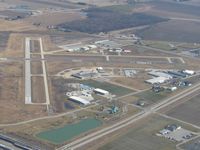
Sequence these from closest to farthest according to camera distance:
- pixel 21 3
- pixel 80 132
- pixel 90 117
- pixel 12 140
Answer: pixel 12 140 → pixel 80 132 → pixel 90 117 → pixel 21 3

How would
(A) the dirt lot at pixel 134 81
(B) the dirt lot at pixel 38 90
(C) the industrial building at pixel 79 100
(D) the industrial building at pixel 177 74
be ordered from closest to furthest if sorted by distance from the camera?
(C) the industrial building at pixel 79 100
(B) the dirt lot at pixel 38 90
(A) the dirt lot at pixel 134 81
(D) the industrial building at pixel 177 74

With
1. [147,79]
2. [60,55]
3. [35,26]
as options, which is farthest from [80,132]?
[35,26]

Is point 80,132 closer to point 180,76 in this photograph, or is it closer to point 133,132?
point 133,132

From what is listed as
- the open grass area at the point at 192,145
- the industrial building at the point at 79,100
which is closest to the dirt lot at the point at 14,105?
the industrial building at the point at 79,100

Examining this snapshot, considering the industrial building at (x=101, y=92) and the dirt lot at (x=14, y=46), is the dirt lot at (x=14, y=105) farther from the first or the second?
the dirt lot at (x=14, y=46)

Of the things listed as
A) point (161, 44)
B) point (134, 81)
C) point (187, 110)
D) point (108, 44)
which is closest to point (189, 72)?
point (134, 81)

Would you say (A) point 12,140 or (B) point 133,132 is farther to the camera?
(B) point 133,132
